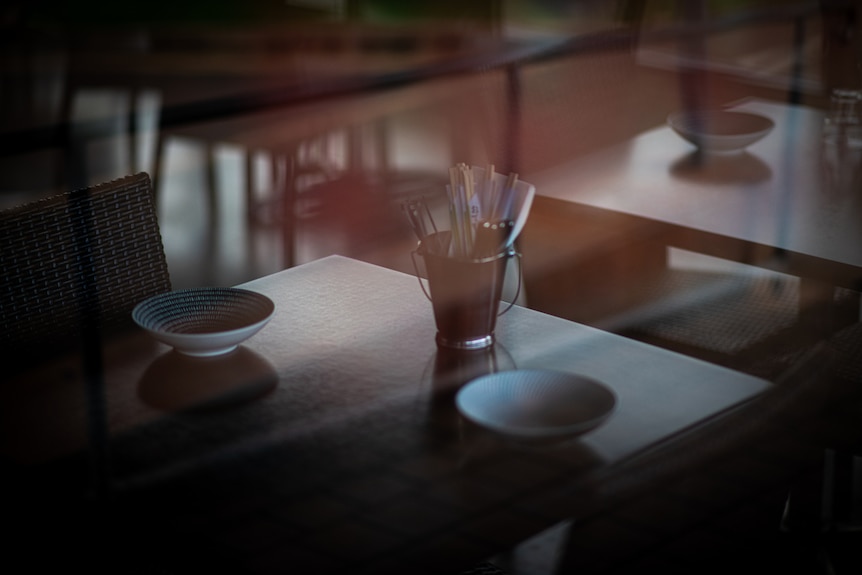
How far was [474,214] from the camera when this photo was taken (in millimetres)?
1420

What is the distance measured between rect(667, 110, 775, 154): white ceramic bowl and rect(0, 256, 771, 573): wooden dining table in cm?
98

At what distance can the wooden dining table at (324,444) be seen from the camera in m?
0.97

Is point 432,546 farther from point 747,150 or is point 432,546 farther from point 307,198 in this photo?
point 307,198

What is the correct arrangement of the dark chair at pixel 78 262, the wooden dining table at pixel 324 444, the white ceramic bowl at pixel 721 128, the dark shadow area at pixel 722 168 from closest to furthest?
the wooden dining table at pixel 324 444 → the dark chair at pixel 78 262 → the dark shadow area at pixel 722 168 → the white ceramic bowl at pixel 721 128

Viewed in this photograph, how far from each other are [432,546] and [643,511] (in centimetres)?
23

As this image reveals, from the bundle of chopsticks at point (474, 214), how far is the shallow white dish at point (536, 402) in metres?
0.20

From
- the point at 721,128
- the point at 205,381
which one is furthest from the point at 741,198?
the point at 205,381

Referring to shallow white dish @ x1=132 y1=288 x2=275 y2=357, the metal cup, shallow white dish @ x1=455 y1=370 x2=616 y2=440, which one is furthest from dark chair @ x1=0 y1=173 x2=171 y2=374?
shallow white dish @ x1=455 y1=370 x2=616 y2=440

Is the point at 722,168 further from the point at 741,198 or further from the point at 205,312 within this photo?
the point at 205,312

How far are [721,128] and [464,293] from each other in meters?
1.31

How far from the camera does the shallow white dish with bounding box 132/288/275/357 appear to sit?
A: 1.41 metres

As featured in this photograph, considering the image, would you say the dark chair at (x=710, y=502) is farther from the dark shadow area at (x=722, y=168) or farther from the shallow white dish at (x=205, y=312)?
the dark shadow area at (x=722, y=168)

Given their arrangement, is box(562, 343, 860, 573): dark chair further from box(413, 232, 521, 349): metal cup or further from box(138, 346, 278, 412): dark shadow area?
box(138, 346, 278, 412): dark shadow area

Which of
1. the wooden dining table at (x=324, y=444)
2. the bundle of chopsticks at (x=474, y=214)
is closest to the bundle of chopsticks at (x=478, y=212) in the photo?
the bundle of chopsticks at (x=474, y=214)
